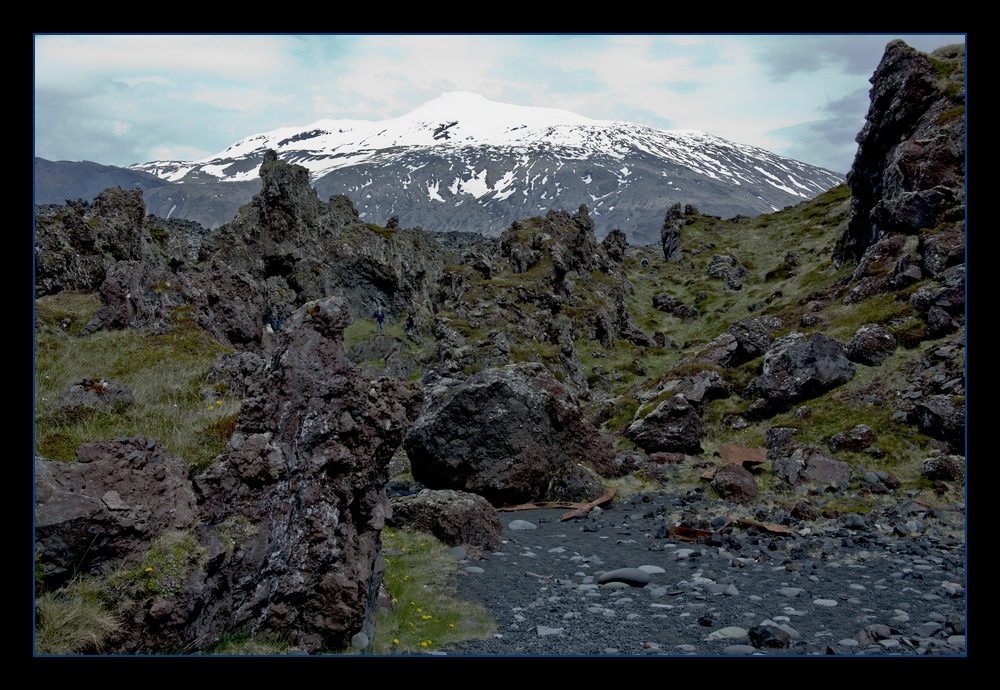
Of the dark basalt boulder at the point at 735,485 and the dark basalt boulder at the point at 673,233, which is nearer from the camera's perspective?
the dark basalt boulder at the point at 735,485

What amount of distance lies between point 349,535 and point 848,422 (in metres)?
17.7

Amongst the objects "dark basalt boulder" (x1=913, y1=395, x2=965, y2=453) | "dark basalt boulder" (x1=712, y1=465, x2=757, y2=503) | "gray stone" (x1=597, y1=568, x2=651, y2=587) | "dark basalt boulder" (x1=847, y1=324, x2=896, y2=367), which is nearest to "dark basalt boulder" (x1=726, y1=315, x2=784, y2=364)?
"dark basalt boulder" (x1=847, y1=324, x2=896, y2=367)

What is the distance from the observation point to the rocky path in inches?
274

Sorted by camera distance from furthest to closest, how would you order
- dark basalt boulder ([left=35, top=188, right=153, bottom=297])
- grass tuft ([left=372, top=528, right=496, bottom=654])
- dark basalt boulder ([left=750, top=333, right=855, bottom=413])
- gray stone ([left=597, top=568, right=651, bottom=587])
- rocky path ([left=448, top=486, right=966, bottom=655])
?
dark basalt boulder ([left=35, top=188, right=153, bottom=297]) → dark basalt boulder ([left=750, top=333, right=855, bottom=413]) → gray stone ([left=597, top=568, right=651, bottom=587]) → rocky path ([left=448, top=486, right=966, bottom=655]) → grass tuft ([left=372, top=528, right=496, bottom=654])

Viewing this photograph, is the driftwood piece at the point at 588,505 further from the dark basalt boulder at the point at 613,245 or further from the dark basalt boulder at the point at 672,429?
the dark basalt boulder at the point at 613,245

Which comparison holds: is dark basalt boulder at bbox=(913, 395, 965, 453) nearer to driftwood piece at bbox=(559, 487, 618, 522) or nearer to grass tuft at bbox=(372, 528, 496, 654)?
driftwood piece at bbox=(559, 487, 618, 522)

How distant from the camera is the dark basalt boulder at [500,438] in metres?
17.2

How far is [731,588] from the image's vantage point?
9062 millimetres

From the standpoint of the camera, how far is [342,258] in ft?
207

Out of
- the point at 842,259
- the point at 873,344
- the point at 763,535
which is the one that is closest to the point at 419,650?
the point at 763,535

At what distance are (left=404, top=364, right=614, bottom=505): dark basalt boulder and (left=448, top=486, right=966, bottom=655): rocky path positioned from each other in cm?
296

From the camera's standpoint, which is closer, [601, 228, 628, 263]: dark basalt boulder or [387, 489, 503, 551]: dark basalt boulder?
[387, 489, 503, 551]: dark basalt boulder

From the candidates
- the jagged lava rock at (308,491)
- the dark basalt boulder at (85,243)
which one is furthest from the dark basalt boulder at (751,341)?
the dark basalt boulder at (85,243)

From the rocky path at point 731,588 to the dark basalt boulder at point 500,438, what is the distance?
2956 mm
